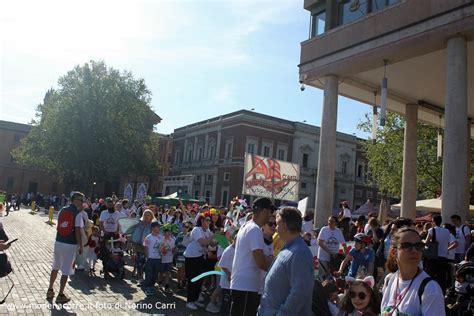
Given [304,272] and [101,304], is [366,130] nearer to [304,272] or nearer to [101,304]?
[101,304]

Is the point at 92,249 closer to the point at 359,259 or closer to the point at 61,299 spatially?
the point at 61,299

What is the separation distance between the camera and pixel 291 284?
3.57m

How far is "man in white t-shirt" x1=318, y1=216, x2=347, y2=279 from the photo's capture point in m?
10.8

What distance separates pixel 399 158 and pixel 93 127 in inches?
1211

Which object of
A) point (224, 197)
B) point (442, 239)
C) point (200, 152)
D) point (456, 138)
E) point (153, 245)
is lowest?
point (153, 245)

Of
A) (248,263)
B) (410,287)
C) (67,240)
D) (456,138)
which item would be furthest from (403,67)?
(410,287)

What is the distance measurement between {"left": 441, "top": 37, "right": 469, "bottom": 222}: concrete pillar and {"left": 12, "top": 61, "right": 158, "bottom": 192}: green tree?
39.2 metres

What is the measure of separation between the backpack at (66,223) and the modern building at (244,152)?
43858mm

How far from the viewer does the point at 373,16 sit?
Answer: 1471cm

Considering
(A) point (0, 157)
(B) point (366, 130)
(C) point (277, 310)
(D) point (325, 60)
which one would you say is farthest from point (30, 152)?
(C) point (277, 310)

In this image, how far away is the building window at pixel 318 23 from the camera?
17234 millimetres

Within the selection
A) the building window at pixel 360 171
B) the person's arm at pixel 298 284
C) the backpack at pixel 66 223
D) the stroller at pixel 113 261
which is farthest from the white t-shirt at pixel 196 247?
the building window at pixel 360 171

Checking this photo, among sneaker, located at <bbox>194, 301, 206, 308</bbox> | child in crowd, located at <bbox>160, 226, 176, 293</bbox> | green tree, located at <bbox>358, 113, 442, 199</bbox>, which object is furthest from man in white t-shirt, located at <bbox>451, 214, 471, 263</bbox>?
green tree, located at <bbox>358, 113, 442, 199</bbox>

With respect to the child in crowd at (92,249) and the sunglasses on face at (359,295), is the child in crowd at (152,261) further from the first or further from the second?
the sunglasses on face at (359,295)
